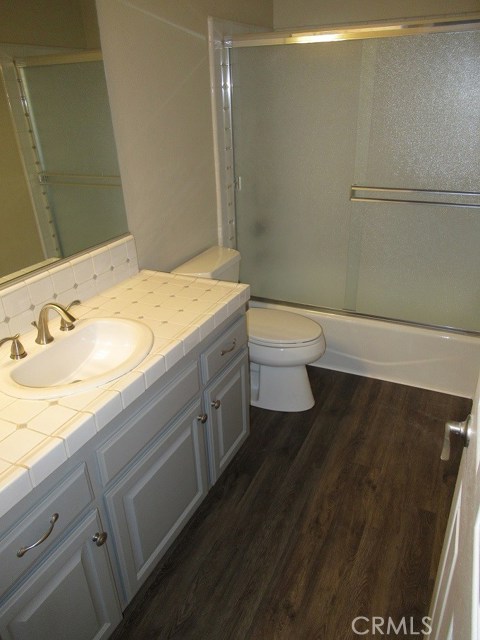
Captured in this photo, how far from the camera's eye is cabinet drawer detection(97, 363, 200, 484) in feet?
3.94

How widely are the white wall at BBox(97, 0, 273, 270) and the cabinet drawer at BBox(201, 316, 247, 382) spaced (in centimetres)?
55

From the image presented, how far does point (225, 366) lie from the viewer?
1745 millimetres

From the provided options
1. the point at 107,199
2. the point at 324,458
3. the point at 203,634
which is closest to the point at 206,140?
the point at 107,199

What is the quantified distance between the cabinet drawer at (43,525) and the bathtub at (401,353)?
5.95ft

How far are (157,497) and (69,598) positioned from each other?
38 centimetres

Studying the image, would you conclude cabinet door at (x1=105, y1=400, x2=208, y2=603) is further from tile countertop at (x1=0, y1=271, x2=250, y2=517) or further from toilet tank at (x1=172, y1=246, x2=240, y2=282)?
toilet tank at (x1=172, y1=246, x2=240, y2=282)

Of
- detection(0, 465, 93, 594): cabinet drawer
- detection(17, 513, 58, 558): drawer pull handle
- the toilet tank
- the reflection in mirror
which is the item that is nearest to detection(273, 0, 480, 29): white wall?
the toilet tank

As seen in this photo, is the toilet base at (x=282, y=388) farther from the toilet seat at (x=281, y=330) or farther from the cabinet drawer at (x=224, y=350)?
the cabinet drawer at (x=224, y=350)

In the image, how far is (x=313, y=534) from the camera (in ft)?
5.68

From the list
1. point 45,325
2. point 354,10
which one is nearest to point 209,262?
point 45,325

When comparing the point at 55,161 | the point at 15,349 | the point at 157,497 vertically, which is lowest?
the point at 157,497

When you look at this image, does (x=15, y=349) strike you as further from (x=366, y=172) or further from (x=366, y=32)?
(x=366, y=32)

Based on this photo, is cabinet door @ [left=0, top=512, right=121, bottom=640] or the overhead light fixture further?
the overhead light fixture

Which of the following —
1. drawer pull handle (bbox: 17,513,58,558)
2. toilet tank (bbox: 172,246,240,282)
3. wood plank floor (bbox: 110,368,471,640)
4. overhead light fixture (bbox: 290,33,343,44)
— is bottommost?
wood plank floor (bbox: 110,368,471,640)
